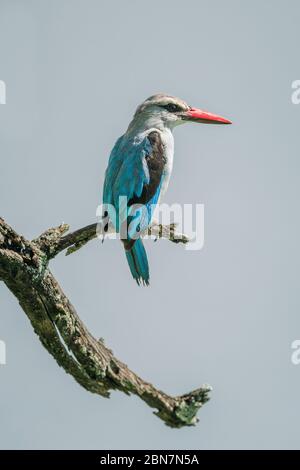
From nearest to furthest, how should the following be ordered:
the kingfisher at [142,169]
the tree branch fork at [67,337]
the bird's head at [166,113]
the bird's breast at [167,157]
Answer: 1. the tree branch fork at [67,337]
2. the kingfisher at [142,169]
3. the bird's breast at [167,157]
4. the bird's head at [166,113]

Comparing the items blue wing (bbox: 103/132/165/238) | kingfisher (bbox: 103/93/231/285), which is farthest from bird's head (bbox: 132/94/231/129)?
blue wing (bbox: 103/132/165/238)

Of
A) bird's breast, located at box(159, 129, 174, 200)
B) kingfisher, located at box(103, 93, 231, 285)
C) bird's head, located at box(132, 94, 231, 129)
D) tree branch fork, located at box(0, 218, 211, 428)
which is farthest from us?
bird's head, located at box(132, 94, 231, 129)

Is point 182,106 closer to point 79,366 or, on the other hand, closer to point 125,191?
point 125,191

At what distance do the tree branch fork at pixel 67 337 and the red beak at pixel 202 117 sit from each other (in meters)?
3.22

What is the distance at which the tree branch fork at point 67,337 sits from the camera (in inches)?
195

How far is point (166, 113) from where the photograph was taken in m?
7.89

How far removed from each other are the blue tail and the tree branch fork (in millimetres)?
1626

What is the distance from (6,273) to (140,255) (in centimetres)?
201

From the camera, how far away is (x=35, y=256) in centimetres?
508

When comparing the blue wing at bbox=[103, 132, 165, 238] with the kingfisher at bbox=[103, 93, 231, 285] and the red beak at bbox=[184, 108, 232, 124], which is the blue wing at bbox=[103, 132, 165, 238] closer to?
the kingfisher at bbox=[103, 93, 231, 285]

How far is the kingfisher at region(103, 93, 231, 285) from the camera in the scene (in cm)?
680

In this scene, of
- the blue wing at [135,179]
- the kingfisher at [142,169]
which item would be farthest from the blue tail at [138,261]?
the blue wing at [135,179]

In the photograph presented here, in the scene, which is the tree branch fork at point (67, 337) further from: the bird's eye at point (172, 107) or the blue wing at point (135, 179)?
the bird's eye at point (172, 107)

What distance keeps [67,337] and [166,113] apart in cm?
340
